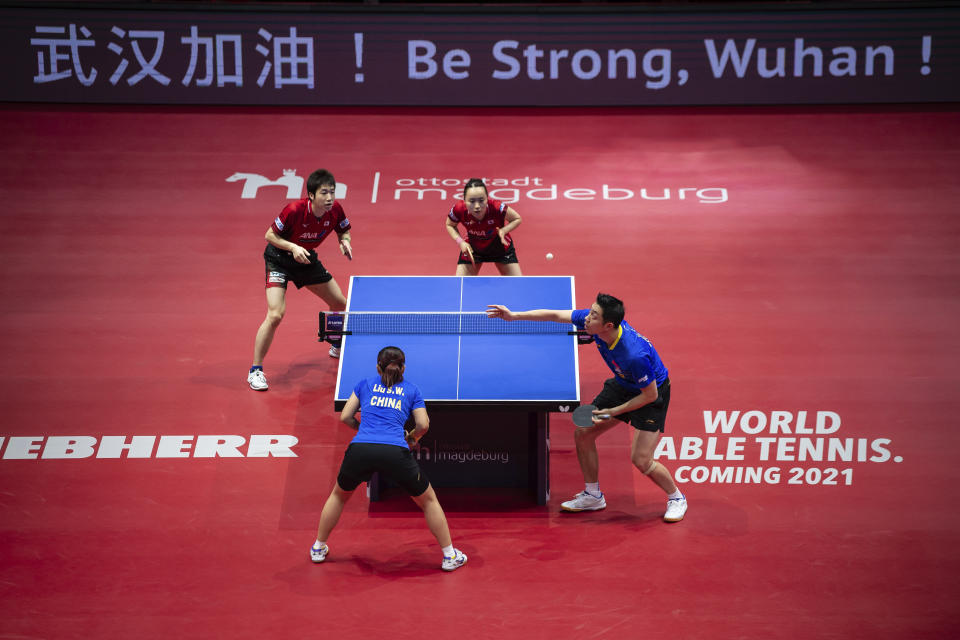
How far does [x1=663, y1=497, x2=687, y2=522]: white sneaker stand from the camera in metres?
6.91

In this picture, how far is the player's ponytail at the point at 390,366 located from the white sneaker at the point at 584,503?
1.63 m

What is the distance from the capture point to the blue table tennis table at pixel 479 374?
674cm

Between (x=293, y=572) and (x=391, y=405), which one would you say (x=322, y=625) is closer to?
(x=293, y=572)

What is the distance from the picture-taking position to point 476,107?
540 inches

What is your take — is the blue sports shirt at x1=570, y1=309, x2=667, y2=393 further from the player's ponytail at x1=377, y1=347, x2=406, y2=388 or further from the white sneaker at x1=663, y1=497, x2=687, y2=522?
the player's ponytail at x1=377, y1=347, x2=406, y2=388

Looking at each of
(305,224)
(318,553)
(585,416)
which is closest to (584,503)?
(585,416)

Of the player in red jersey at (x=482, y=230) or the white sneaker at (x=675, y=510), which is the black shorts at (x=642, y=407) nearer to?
the white sneaker at (x=675, y=510)

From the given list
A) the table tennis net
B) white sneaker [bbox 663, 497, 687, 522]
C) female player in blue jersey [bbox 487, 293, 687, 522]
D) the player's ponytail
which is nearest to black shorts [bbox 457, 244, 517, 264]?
the table tennis net

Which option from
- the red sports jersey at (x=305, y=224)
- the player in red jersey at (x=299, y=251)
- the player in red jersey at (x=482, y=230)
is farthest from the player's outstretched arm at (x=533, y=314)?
the red sports jersey at (x=305, y=224)

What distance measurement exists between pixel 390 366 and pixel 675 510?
2.24m

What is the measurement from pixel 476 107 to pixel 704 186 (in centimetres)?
345

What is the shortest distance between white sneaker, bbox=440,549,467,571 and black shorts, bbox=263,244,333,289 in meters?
2.94

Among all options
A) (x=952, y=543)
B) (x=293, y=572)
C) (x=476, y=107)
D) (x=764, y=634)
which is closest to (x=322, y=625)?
(x=293, y=572)

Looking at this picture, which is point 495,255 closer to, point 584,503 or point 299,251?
point 299,251
